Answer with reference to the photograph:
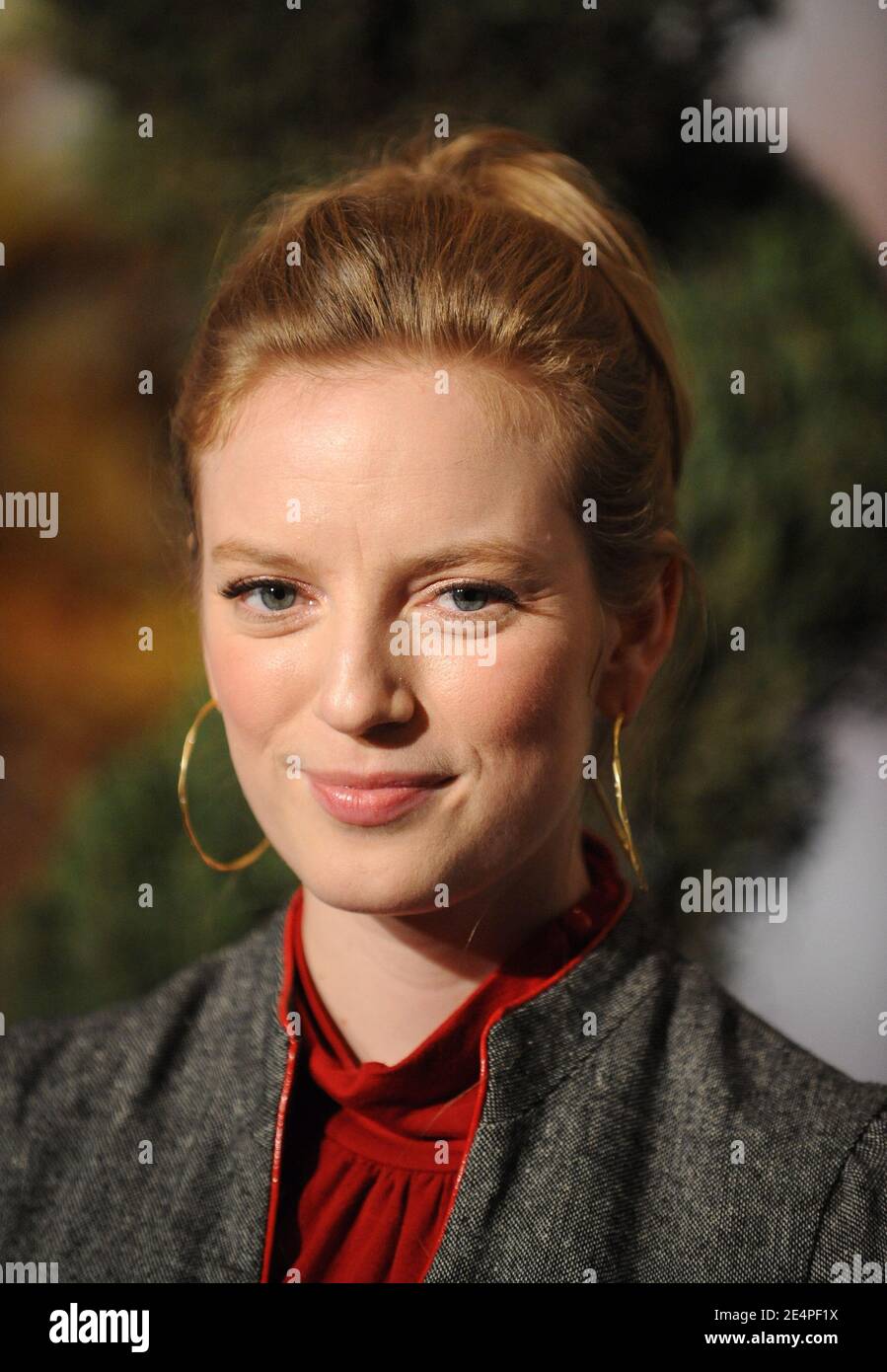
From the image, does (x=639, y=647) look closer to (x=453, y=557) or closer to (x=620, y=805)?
(x=620, y=805)

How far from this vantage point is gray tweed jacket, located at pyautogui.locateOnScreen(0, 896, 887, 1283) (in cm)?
112

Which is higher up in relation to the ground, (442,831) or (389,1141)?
(442,831)

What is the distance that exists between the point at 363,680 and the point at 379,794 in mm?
104

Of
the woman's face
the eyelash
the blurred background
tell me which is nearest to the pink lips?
the woman's face

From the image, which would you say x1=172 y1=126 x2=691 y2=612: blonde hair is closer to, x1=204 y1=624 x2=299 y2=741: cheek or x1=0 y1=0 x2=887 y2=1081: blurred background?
x1=204 y1=624 x2=299 y2=741: cheek

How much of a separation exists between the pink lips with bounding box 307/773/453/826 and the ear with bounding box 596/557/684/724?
24 centimetres

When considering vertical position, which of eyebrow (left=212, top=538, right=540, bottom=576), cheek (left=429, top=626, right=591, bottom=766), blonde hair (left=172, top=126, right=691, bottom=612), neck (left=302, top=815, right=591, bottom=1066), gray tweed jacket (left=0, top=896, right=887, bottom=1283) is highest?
blonde hair (left=172, top=126, right=691, bottom=612)

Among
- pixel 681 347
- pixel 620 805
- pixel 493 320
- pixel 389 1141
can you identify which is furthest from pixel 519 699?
pixel 681 347

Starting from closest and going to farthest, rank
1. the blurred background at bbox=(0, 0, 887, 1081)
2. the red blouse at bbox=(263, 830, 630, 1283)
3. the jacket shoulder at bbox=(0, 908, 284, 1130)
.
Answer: the red blouse at bbox=(263, 830, 630, 1283)
the jacket shoulder at bbox=(0, 908, 284, 1130)
the blurred background at bbox=(0, 0, 887, 1081)

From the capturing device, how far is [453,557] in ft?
3.49

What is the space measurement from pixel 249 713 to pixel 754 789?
112 cm

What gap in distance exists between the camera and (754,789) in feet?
6.70

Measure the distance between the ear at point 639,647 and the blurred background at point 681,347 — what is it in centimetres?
58
